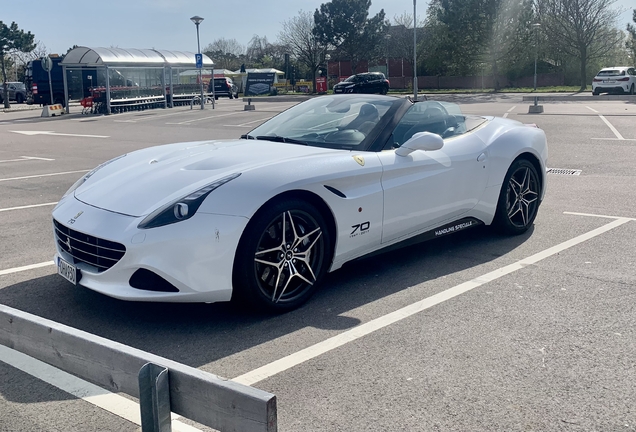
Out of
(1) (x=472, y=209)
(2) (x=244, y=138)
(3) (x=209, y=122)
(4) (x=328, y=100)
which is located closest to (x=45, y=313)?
(2) (x=244, y=138)

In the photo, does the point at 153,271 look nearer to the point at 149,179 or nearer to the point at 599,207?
the point at 149,179

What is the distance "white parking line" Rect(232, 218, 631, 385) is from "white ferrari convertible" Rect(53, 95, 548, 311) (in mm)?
507

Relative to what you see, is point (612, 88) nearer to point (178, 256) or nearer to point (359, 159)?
point (359, 159)

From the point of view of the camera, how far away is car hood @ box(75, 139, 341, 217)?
4094 mm

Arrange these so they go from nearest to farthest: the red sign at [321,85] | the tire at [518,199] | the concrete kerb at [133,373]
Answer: the concrete kerb at [133,373], the tire at [518,199], the red sign at [321,85]

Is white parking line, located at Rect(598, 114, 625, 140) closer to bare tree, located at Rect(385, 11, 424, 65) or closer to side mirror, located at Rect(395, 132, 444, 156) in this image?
side mirror, located at Rect(395, 132, 444, 156)

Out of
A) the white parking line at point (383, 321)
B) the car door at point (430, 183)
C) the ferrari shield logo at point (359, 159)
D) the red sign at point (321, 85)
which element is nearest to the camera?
the white parking line at point (383, 321)

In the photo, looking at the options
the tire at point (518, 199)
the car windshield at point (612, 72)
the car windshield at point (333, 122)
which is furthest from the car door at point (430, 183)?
the car windshield at point (612, 72)

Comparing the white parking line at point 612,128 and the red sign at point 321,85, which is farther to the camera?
the red sign at point 321,85

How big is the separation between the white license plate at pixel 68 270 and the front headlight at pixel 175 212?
621 mm

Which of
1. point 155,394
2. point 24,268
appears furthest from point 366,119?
point 155,394

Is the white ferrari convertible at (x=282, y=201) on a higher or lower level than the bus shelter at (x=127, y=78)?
lower

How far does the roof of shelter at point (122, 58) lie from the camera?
1204 inches

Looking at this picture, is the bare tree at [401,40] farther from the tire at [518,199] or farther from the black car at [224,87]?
the tire at [518,199]
